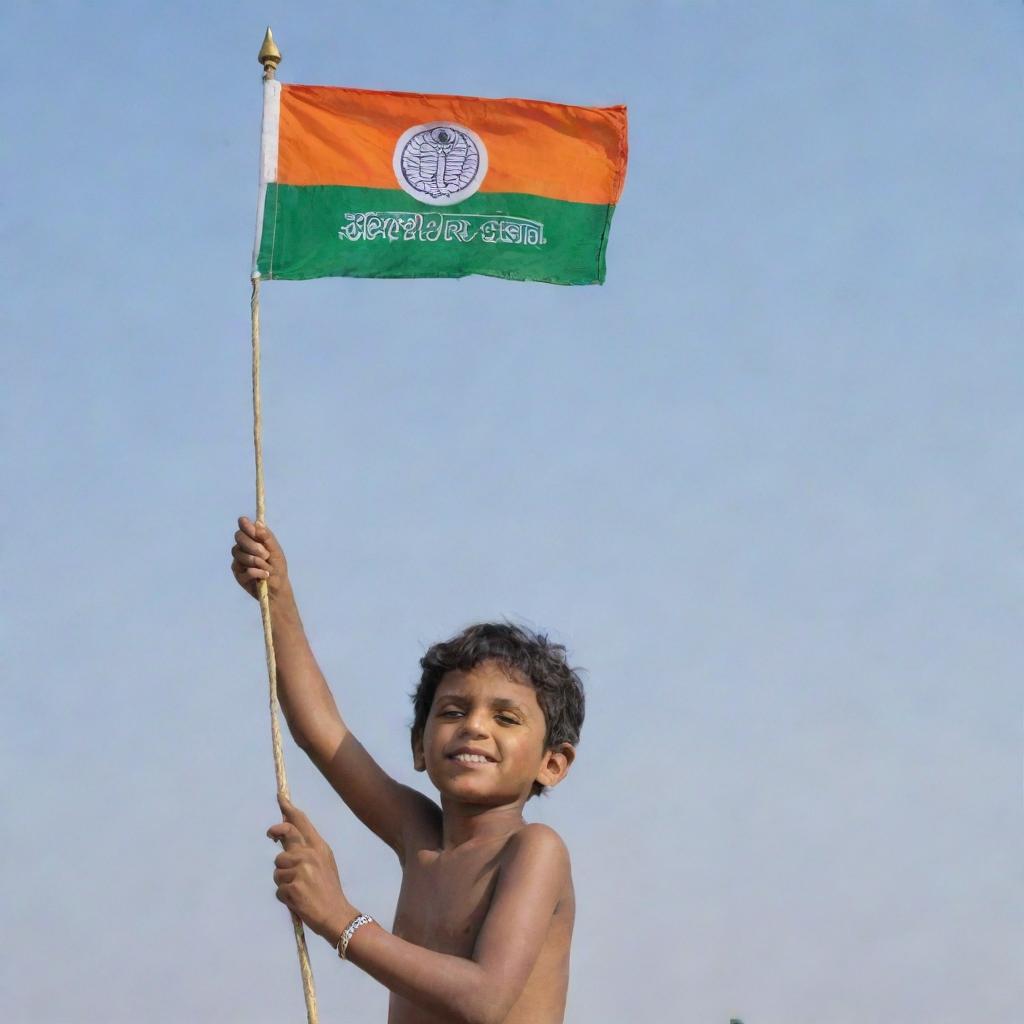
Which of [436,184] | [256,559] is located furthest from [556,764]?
[436,184]

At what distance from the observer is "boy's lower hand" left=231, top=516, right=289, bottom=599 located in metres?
5.57

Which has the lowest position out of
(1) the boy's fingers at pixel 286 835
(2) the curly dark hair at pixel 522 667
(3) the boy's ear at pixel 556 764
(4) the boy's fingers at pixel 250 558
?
(1) the boy's fingers at pixel 286 835

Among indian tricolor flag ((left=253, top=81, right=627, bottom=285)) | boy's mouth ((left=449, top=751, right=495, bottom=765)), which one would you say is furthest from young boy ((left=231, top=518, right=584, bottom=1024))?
indian tricolor flag ((left=253, top=81, right=627, bottom=285))

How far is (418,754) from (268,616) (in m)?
0.74

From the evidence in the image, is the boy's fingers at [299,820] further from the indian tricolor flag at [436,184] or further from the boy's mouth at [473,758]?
the indian tricolor flag at [436,184]

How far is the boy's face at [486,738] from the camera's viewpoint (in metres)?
5.15

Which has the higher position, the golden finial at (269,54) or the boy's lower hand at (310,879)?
the golden finial at (269,54)

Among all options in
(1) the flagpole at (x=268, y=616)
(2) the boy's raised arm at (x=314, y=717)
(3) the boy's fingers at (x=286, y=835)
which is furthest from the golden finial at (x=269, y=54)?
(3) the boy's fingers at (x=286, y=835)

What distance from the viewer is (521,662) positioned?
17.6 feet

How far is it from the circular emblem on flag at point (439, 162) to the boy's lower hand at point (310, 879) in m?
3.18

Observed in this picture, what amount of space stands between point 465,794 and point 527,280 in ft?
8.91

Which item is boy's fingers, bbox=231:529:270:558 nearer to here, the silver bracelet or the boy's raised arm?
the boy's raised arm

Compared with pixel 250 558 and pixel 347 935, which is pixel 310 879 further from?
pixel 250 558

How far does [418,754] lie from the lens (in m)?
5.46
